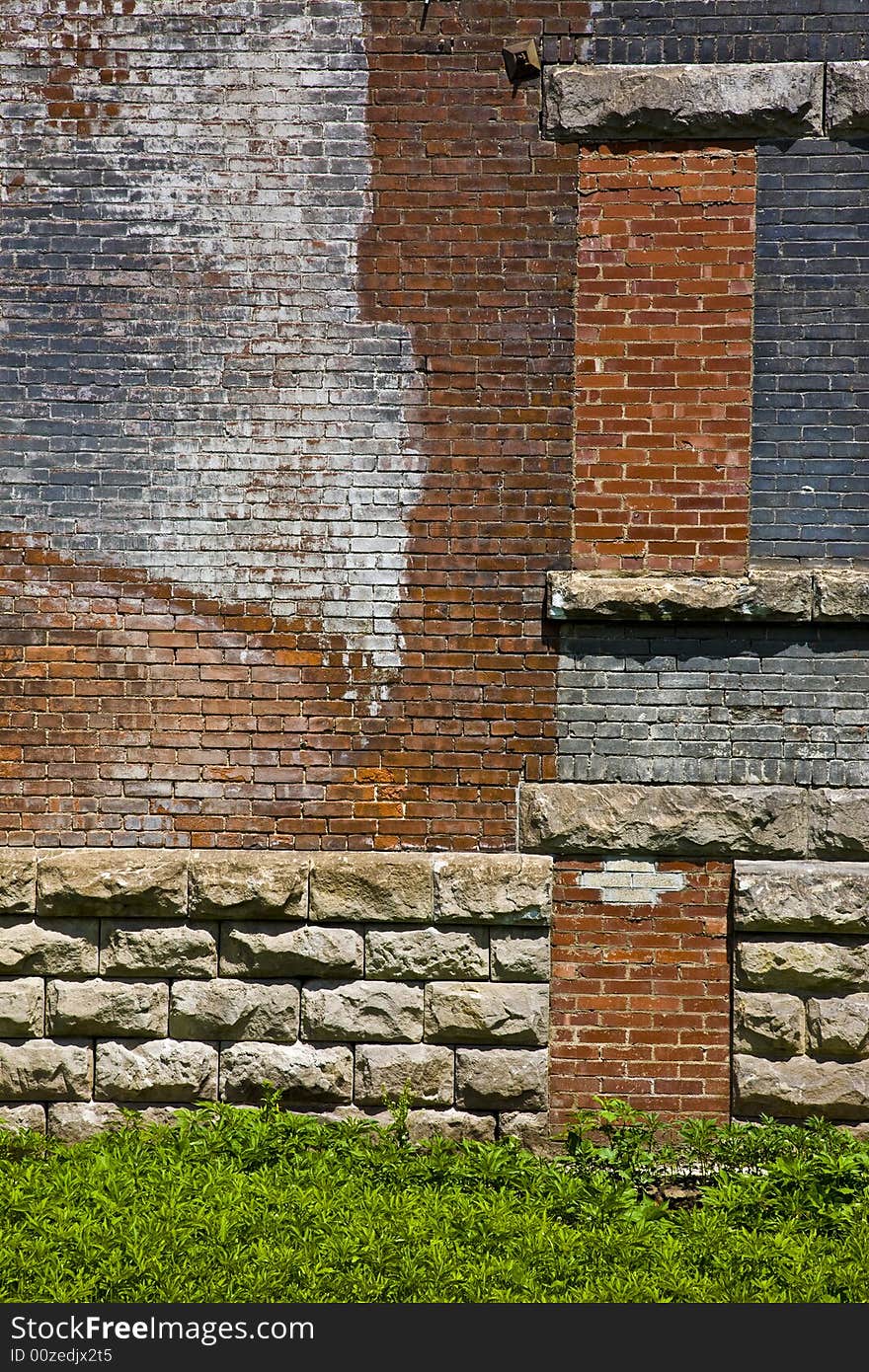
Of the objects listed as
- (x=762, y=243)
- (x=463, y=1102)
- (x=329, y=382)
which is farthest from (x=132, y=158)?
(x=463, y=1102)

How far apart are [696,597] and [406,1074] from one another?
255 cm

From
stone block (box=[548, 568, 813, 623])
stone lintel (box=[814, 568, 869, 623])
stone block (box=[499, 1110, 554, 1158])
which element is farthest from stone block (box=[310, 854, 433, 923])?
stone lintel (box=[814, 568, 869, 623])

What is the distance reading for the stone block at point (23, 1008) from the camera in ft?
17.1

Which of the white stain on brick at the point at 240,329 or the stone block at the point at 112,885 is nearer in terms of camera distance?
the stone block at the point at 112,885

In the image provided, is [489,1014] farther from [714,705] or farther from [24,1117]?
[24,1117]

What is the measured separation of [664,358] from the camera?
17.3 feet

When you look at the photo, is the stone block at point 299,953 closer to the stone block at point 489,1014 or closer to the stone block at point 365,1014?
the stone block at point 365,1014

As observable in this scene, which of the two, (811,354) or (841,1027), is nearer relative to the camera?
(841,1027)

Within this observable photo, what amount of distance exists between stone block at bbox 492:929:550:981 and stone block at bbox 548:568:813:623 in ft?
5.02

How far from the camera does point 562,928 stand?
17.3 feet

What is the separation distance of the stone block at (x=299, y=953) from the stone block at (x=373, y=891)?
0.31ft

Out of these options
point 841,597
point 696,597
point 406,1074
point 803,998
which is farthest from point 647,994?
point 841,597

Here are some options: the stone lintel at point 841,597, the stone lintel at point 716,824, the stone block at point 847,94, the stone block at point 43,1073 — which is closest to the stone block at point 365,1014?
the stone lintel at point 716,824

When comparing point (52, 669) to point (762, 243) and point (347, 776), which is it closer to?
point (347, 776)
